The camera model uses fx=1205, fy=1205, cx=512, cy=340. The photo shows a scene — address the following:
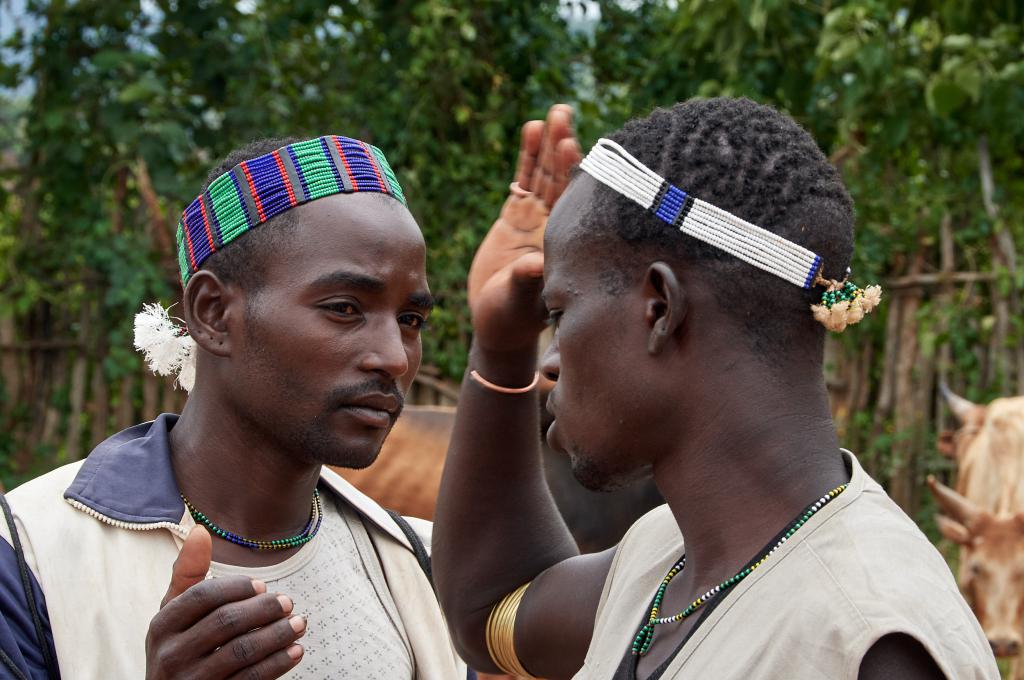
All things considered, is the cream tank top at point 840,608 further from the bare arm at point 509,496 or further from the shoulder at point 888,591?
the bare arm at point 509,496

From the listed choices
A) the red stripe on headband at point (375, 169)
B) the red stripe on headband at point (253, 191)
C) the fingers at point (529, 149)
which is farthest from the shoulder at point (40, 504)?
the fingers at point (529, 149)

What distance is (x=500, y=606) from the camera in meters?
2.47

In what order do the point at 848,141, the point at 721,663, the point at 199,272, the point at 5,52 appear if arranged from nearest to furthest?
the point at 721,663 < the point at 199,272 < the point at 848,141 < the point at 5,52

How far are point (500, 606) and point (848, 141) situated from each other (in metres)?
4.81

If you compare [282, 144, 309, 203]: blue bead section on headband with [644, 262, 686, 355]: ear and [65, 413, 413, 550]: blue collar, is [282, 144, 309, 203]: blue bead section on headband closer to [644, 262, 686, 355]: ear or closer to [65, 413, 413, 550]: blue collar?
[65, 413, 413, 550]: blue collar

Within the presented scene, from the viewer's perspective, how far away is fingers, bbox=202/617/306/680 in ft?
5.60

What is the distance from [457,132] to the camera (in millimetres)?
7543

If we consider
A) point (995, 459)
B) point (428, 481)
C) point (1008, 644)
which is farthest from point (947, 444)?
point (428, 481)

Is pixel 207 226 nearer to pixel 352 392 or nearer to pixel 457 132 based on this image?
pixel 352 392

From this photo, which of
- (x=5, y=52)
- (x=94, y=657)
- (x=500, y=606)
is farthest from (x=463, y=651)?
(x=5, y=52)

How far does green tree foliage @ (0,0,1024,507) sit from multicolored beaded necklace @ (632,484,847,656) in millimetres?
4414

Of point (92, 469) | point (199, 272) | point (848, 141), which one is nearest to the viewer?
point (92, 469)

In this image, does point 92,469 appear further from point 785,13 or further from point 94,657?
point 785,13

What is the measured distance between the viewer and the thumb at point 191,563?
176 centimetres
